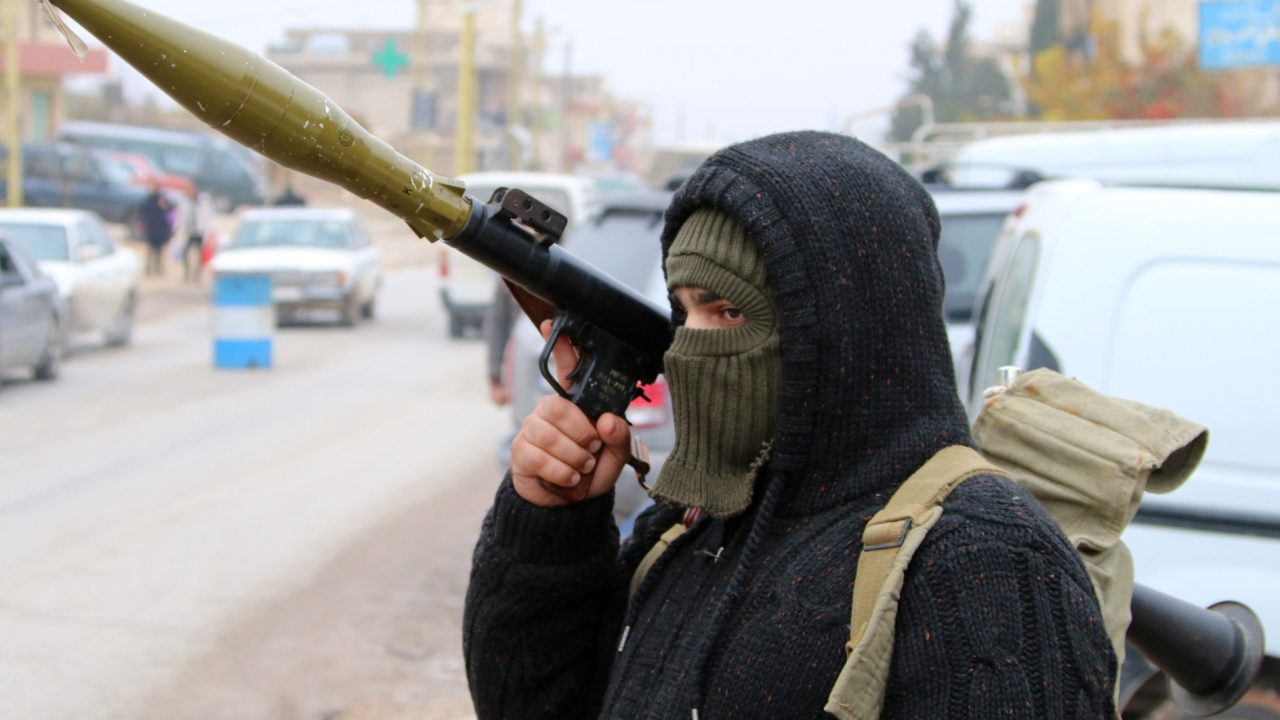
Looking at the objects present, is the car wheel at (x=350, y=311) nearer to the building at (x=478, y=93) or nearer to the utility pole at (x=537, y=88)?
the building at (x=478, y=93)

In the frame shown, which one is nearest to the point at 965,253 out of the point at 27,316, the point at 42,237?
the point at 27,316

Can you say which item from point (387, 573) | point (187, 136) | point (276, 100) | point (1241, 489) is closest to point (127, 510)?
point (387, 573)

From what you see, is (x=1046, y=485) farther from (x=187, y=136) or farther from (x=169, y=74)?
(x=187, y=136)

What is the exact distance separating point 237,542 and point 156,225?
75.5 ft

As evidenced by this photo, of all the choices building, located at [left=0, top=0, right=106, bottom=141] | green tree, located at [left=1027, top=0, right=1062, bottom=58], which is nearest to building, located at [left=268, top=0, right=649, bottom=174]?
building, located at [left=0, top=0, right=106, bottom=141]

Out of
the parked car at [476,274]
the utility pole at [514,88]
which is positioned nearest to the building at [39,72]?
the utility pole at [514,88]

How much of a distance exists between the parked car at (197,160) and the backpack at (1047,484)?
49.4 m

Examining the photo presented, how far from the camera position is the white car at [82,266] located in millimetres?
17203

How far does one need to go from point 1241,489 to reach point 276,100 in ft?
10.5

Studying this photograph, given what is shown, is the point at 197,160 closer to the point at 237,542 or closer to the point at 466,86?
the point at 466,86

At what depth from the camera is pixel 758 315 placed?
6.26ft

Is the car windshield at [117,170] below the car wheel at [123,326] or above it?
below

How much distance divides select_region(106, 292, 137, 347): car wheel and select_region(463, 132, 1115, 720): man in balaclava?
17.8 metres

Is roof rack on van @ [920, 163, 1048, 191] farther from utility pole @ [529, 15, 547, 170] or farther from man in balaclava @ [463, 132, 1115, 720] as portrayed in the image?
utility pole @ [529, 15, 547, 170]
